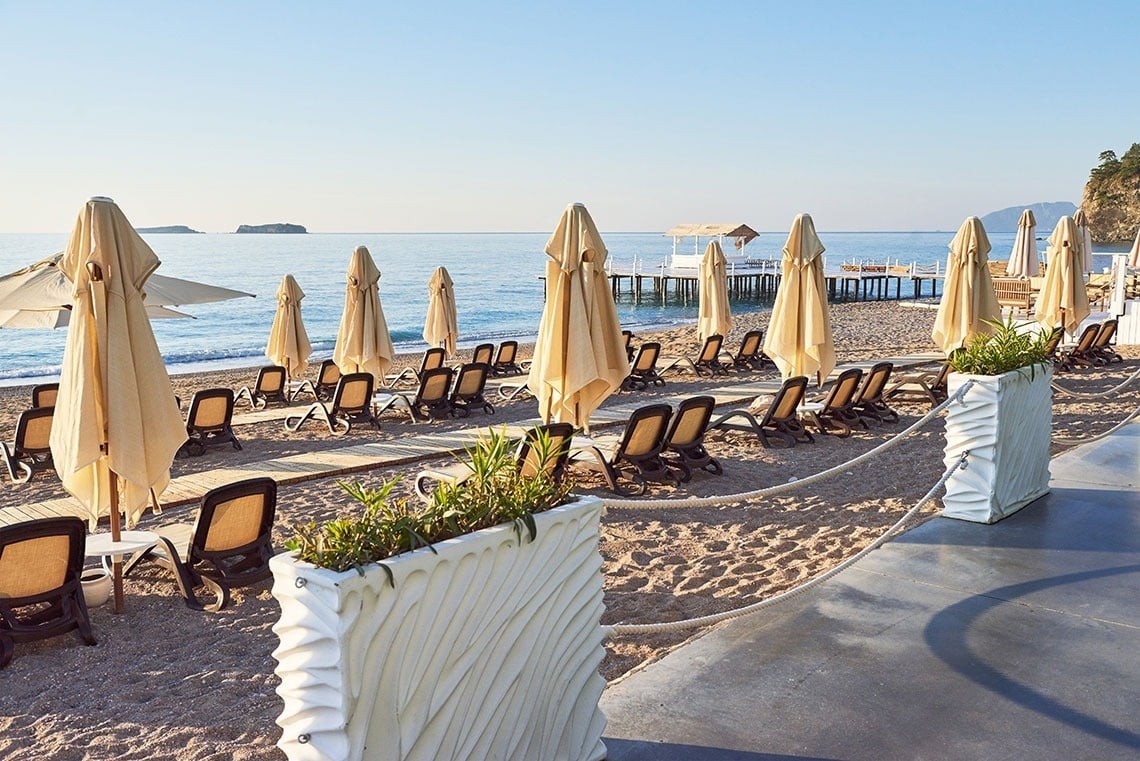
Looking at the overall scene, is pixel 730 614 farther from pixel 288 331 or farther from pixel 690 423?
pixel 288 331

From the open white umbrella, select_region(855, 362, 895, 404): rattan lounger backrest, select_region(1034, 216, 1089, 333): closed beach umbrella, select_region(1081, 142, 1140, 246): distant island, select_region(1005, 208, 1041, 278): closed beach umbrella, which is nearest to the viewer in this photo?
the open white umbrella

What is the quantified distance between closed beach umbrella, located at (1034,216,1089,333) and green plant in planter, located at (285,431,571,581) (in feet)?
46.1

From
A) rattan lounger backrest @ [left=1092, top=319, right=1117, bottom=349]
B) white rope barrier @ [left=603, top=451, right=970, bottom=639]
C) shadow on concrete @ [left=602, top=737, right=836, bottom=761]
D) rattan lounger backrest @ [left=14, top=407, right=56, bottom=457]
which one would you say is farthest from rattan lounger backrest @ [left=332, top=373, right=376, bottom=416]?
rattan lounger backrest @ [left=1092, top=319, right=1117, bottom=349]

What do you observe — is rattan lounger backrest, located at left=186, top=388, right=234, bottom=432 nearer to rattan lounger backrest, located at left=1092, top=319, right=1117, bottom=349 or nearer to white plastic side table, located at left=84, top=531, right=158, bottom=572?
white plastic side table, located at left=84, top=531, right=158, bottom=572

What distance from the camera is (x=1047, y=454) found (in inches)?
269

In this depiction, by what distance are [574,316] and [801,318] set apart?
394 cm

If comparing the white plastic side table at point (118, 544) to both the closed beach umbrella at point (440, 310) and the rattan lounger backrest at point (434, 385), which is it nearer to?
the rattan lounger backrest at point (434, 385)

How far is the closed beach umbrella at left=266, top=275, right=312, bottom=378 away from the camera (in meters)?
15.0

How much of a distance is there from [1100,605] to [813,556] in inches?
73.8

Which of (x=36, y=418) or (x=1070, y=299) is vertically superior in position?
(x=1070, y=299)

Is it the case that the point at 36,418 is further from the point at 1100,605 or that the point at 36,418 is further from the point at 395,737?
the point at 1100,605

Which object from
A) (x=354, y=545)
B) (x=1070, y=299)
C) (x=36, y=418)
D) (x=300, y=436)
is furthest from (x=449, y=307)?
(x=354, y=545)

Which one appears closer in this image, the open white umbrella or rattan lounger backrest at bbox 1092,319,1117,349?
the open white umbrella

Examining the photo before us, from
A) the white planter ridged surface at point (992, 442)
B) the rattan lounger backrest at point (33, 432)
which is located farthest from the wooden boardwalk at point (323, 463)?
the white planter ridged surface at point (992, 442)
